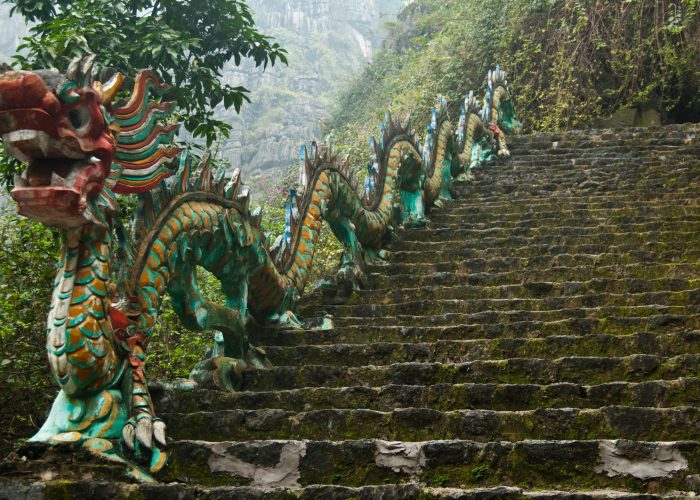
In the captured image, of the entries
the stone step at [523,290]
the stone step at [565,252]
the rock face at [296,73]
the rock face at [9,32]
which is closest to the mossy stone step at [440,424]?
the stone step at [523,290]

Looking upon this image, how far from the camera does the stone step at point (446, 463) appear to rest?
126 inches

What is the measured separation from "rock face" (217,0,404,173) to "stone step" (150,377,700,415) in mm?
26935

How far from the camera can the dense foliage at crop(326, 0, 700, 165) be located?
13.5 metres

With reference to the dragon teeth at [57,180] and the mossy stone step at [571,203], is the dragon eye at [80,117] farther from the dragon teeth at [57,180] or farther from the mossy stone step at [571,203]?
the mossy stone step at [571,203]

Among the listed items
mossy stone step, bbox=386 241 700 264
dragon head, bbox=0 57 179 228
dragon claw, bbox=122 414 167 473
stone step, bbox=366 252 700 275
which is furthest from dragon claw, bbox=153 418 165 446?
mossy stone step, bbox=386 241 700 264

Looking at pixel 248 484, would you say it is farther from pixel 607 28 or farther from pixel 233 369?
pixel 607 28

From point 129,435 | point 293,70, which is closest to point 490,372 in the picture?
point 129,435

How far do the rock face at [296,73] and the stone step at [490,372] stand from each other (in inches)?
1047

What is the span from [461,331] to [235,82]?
39.6 meters

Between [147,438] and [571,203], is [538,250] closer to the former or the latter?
[571,203]

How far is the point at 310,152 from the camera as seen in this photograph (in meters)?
6.27

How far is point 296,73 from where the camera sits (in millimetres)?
44656

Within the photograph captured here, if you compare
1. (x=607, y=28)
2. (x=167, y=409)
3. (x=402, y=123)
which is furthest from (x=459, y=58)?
(x=167, y=409)

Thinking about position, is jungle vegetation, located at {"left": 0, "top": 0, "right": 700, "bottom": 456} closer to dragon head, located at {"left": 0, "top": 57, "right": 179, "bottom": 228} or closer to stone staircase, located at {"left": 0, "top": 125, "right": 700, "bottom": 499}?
stone staircase, located at {"left": 0, "top": 125, "right": 700, "bottom": 499}
